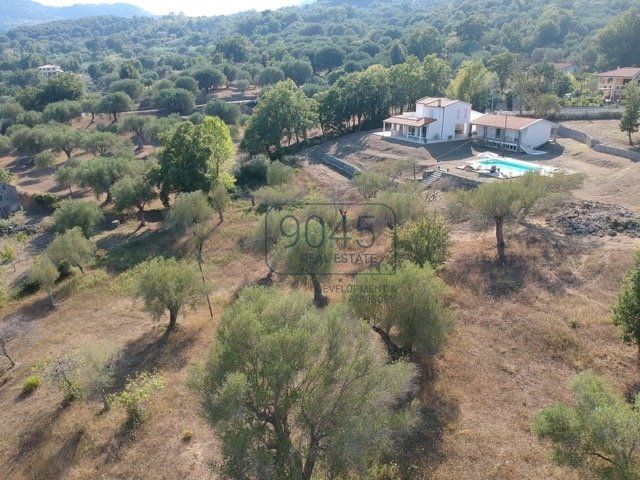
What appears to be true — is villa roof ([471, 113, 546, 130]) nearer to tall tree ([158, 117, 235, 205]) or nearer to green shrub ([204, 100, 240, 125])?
tall tree ([158, 117, 235, 205])

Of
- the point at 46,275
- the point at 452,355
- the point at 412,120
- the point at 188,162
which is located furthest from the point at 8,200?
the point at 452,355

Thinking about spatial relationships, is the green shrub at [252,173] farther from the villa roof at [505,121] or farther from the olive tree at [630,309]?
the olive tree at [630,309]

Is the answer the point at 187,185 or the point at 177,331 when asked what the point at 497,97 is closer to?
the point at 187,185

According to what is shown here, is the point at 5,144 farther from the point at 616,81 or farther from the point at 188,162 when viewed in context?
the point at 616,81

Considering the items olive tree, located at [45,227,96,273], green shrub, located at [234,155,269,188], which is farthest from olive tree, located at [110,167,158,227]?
green shrub, located at [234,155,269,188]

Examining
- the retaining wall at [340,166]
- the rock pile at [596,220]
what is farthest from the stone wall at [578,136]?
the retaining wall at [340,166]
